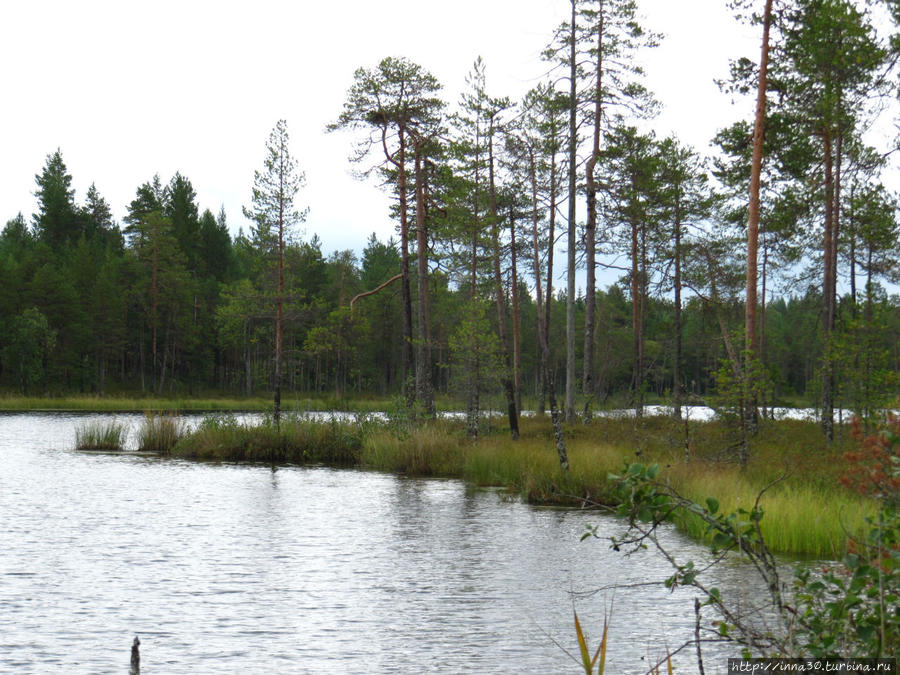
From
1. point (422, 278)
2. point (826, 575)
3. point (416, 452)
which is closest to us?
point (826, 575)

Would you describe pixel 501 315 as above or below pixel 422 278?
below

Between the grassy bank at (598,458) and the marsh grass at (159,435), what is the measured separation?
0.62m

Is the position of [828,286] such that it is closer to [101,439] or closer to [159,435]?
[159,435]

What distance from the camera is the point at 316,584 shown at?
9.81m

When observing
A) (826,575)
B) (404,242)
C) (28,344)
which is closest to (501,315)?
(404,242)

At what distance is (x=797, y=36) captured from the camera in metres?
21.1

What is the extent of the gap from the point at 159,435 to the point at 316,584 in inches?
746

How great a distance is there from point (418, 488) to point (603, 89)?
16.3 metres

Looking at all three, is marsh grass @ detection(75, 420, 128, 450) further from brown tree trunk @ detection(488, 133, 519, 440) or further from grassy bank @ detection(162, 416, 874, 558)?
brown tree trunk @ detection(488, 133, 519, 440)

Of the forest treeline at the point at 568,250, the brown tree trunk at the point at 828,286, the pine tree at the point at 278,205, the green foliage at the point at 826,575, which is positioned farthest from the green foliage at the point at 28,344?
the green foliage at the point at 826,575

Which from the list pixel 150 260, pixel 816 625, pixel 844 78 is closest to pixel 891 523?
pixel 816 625

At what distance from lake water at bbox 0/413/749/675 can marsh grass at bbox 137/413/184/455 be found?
912 cm

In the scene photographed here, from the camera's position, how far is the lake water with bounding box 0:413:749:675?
7.21 metres

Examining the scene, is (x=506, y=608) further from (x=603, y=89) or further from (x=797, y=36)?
(x=603, y=89)
